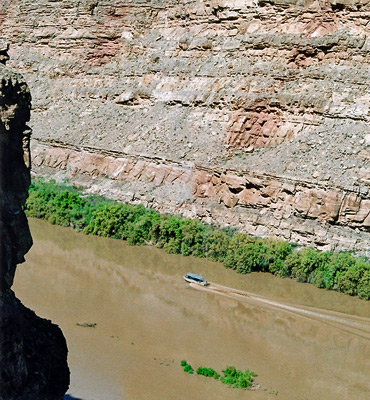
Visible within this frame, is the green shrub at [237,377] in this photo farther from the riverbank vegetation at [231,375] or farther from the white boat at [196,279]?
the white boat at [196,279]

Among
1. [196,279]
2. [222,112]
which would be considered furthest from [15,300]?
[222,112]

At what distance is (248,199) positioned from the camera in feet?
139

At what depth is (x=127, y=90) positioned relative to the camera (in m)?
54.1

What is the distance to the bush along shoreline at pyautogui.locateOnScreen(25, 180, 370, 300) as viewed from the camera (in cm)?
3678

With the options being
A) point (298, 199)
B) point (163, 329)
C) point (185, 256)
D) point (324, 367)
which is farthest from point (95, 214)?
point (324, 367)

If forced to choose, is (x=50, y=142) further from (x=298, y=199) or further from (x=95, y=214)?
(x=298, y=199)

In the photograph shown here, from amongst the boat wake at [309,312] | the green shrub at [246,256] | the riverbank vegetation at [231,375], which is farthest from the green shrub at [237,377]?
the green shrub at [246,256]

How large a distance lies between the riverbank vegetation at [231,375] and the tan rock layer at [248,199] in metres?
13.8

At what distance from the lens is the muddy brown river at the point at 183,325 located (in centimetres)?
2575

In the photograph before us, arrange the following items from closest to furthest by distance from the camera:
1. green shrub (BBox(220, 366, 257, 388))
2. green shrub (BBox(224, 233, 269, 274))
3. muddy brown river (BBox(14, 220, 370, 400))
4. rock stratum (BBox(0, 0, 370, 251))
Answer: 1. green shrub (BBox(220, 366, 257, 388))
2. muddy brown river (BBox(14, 220, 370, 400))
3. green shrub (BBox(224, 233, 269, 274))
4. rock stratum (BBox(0, 0, 370, 251))

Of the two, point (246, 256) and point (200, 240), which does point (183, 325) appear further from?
point (200, 240)

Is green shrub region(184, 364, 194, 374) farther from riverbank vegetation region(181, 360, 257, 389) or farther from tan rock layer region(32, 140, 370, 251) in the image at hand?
tan rock layer region(32, 140, 370, 251)

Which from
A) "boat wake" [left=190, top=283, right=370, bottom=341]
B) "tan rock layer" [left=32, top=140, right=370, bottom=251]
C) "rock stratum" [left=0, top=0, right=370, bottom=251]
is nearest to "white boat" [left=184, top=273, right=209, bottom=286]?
"boat wake" [left=190, top=283, right=370, bottom=341]

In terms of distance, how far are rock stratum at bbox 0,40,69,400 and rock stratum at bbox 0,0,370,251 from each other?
82.9 feet
